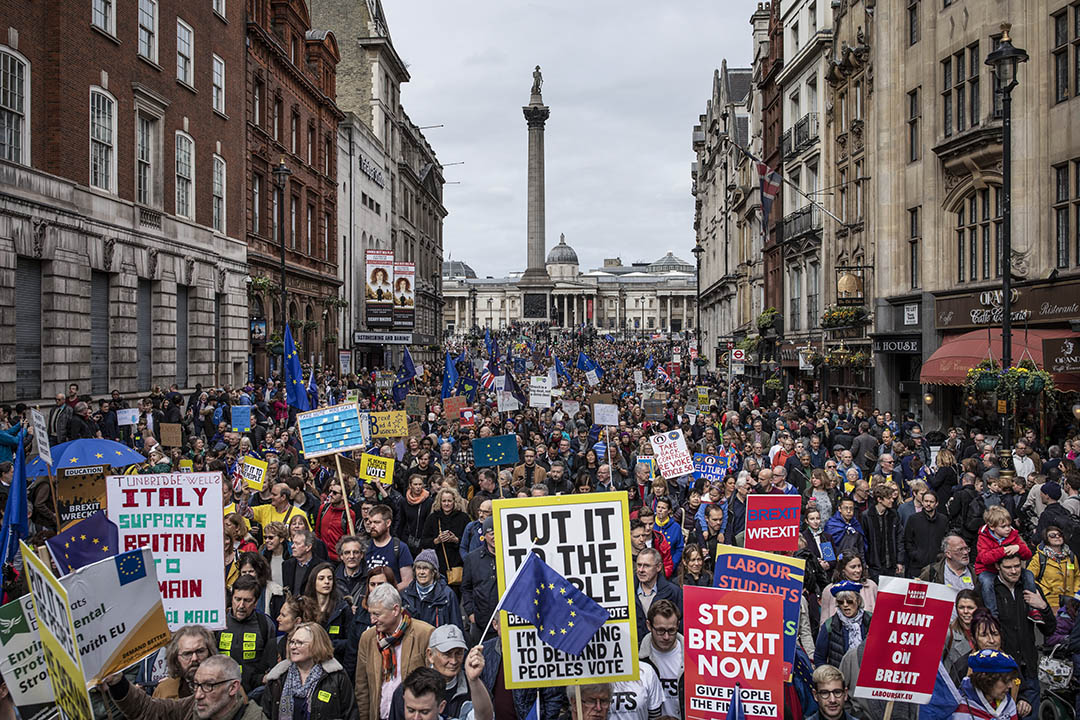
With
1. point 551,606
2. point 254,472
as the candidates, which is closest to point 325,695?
point 551,606

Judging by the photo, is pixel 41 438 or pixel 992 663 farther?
pixel 41 438

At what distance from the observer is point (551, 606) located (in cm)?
558

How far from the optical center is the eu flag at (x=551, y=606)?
5.52m

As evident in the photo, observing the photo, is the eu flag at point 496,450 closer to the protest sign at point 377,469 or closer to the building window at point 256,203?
the protest sign at point 377,469

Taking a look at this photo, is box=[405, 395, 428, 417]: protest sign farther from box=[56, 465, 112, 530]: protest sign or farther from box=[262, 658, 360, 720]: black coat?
box=[262, 658, 360, 720]: black coat

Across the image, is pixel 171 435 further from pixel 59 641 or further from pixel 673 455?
pixel 59 641

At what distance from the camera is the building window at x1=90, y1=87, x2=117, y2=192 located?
22.7 meters

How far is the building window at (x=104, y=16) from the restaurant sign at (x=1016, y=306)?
2027 centimetres

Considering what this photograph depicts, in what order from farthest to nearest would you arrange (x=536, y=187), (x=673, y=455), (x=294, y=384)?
(x=536, y=187) < (x=294, y=384) < (x=673, y=455)

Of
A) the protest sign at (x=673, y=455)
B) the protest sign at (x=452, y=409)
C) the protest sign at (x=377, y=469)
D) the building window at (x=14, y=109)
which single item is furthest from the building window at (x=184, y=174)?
the protest sign at (x=673, y=455)

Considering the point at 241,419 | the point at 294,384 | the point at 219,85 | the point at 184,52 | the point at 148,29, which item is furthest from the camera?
the point at 219,85

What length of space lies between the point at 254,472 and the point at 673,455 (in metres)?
5.95

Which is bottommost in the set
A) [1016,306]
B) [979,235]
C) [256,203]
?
[1016,306]

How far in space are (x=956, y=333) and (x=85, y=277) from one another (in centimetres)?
2036
